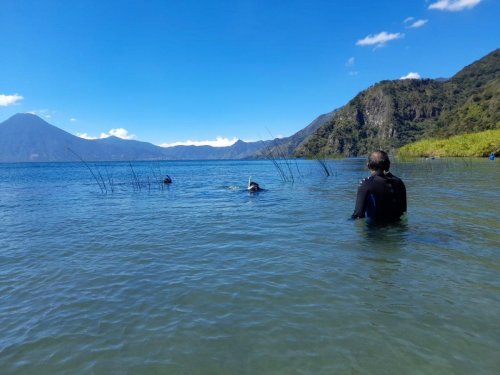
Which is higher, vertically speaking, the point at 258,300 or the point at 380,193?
the point at 380,193

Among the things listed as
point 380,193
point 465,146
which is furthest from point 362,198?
point 465,146

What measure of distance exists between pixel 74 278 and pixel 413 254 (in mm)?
8138

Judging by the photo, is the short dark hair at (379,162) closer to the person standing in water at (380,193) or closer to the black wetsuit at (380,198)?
the person standing in water at (380,193)

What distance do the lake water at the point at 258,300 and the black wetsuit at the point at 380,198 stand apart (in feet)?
1.93

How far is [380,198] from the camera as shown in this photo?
9.86 metres

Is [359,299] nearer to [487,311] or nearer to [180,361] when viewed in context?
[487,311]

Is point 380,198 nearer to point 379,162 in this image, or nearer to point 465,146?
point 379,162

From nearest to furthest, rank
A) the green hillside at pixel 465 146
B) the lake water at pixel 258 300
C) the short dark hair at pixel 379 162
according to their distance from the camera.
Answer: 1. the lake water at pixel 258 300
2. the short dark hair at pixel 379 162
3. the green hillside at pixel 465 146

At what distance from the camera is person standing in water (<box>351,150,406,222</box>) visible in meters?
9.59

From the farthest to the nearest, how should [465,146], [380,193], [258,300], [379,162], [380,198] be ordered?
[465,146]
[380,198]
[380,193]
[379,162]
[258,300]

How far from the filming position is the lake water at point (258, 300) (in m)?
4.13

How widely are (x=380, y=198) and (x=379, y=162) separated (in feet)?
3.68

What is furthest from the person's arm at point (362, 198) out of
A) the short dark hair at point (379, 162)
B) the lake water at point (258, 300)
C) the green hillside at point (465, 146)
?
the green hillside at point (465, 146)

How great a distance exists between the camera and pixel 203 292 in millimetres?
6320
